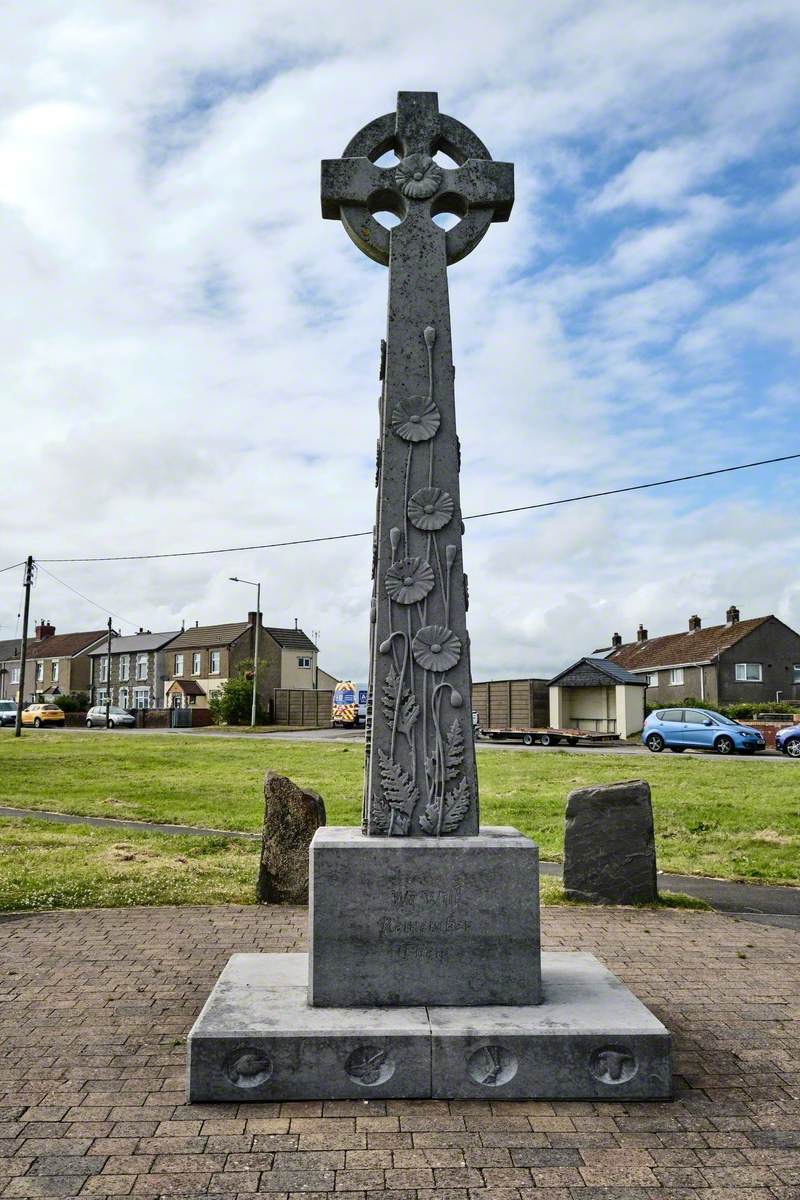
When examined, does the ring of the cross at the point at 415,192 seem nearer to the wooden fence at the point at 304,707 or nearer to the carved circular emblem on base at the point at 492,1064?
the carved circular emblem on base at the point at 492,1064

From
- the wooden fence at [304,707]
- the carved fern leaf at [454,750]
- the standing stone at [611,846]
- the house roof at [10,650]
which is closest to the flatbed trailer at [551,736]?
the wooden fence at [304,707]

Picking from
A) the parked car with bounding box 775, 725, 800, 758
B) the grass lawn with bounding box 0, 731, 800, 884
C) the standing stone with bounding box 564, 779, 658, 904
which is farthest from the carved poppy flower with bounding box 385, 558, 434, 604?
the parked car with bounding box 775, 725, 800, 758

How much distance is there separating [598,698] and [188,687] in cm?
3691

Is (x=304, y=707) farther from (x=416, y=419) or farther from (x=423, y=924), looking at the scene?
(x=423, y=924)

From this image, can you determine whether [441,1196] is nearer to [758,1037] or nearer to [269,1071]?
[269,1071]

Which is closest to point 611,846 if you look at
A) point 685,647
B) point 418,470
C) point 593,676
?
point 418,470

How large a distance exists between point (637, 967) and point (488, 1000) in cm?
218

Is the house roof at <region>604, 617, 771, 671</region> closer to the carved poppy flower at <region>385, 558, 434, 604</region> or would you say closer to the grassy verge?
the grassy verge

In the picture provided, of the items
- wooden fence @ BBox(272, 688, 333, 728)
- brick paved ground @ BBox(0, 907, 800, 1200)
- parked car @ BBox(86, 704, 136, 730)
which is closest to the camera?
brick paved ground @ BBox(0, 907, 800, 1200)

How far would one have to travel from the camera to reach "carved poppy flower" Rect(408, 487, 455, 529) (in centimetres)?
504

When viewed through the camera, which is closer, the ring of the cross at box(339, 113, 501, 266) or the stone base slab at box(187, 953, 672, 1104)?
the stone base slab at box(187, 953, 672, 1104)

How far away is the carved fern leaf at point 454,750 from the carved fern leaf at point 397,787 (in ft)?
0.67

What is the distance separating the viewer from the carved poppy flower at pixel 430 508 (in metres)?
5.04

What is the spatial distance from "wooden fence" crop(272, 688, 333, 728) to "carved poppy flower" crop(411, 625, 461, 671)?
47.5 meters
